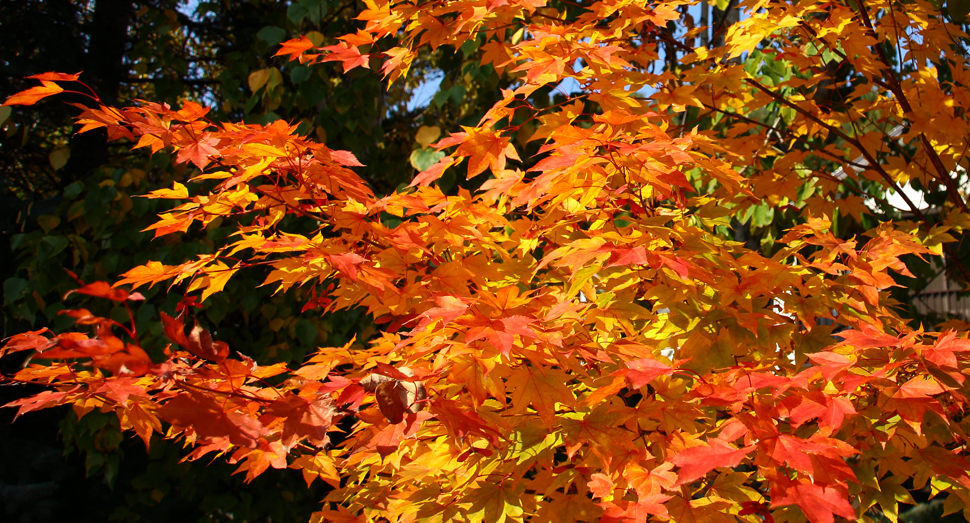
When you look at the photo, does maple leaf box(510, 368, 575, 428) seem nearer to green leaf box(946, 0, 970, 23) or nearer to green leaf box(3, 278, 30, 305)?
green leaf box(946, 0, 970, 23)

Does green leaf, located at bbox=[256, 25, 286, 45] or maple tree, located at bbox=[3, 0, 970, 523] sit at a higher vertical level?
green leaf, located at bbox=[256, 25, 286, 45]

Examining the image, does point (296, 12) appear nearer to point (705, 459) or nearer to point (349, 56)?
point (349, 56)

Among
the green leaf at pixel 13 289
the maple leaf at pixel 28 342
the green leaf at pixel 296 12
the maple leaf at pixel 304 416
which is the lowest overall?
the green leaf at pixel 13 289

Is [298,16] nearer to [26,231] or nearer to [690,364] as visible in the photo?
[26,231]

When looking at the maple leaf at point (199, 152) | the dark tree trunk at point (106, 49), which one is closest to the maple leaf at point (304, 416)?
the maple leaf at point (199, 152)

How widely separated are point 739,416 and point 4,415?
418 centimetres

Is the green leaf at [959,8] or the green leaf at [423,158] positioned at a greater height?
→ the green leaf at [959,8]

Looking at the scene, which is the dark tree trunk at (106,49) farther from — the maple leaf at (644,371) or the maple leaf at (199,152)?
the maple leaf at (644,371)

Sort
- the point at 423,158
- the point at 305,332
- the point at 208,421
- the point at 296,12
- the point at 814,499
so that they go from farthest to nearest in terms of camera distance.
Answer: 1. the point at 305,332
2. the point at 296,12
3. the point at 423,158
4. the point at 814,499
5. the point at 208,421

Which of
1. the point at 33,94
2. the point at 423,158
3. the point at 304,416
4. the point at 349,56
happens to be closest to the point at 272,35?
the point at 423,158

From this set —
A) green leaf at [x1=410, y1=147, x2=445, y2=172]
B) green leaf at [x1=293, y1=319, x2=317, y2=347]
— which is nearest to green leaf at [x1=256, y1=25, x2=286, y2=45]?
green leaf at [x1=410, y1=147, x2=445, y2=172]

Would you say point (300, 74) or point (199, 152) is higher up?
point (300, 74)

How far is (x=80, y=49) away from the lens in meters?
4.21

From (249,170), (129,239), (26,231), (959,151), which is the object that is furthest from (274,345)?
(959,151)
